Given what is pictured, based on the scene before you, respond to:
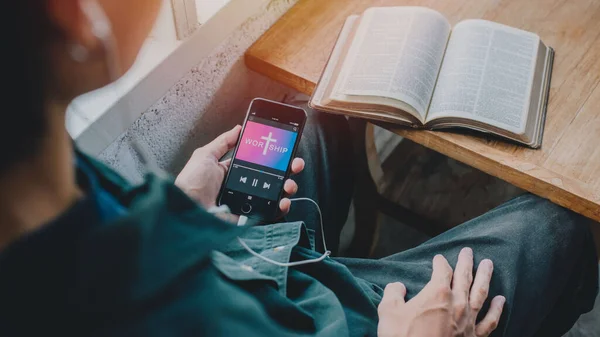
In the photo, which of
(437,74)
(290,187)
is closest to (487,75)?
(437,74)

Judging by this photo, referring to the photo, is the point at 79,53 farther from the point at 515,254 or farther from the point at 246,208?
the point at 515,254

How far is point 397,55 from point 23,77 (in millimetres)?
656

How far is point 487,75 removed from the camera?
831mm

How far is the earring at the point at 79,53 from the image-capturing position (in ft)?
0.90

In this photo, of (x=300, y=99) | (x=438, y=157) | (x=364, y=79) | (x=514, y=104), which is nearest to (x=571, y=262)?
(x=514, y=104)

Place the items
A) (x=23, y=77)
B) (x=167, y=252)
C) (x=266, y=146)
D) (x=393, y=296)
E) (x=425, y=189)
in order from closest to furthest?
1. (x=23, y=77)
2. (x=167, y=252)
3. (x=393, y=296)
4. (x=266, y=146)
5. (x=425, y=189)

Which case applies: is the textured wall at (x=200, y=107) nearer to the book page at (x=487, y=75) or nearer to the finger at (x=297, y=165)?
the finger at (x=297, y=165)

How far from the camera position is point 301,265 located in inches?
28.1

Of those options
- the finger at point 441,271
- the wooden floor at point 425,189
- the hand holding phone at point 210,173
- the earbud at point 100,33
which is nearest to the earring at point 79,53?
the earbud at point 100,33

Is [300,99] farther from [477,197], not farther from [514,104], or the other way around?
[477,197]

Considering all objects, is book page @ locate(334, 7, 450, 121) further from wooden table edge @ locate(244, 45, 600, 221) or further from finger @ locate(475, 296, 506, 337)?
finger @ locate(475, 296, 506, 337)

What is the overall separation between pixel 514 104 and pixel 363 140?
1.36 feet

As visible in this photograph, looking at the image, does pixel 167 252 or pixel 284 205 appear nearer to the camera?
pixel 167 252

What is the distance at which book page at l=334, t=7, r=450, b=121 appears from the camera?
800 mm
